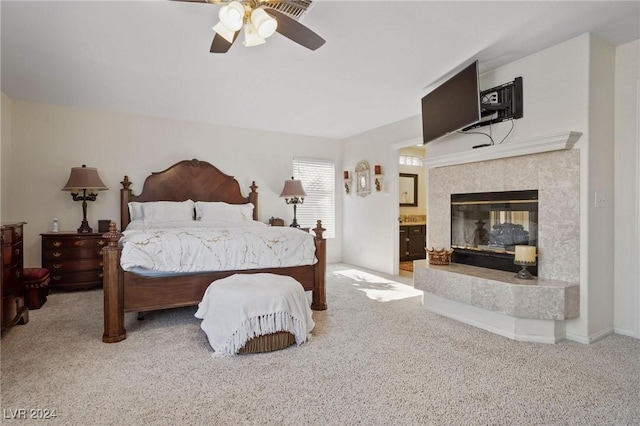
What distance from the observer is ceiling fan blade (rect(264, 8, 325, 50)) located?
2.14m

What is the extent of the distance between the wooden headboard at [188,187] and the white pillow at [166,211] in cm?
24

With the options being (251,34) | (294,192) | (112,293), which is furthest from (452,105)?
(112,293)

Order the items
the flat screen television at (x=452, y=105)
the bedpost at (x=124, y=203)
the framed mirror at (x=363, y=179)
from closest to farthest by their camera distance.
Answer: the flat screen television at (x=452, y=105)
the bedpost at (x=124, y=203)
the framed mirror at (x=363, y=179)

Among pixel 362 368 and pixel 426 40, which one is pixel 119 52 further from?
pixel 362 368

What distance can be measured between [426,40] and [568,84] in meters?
1.26

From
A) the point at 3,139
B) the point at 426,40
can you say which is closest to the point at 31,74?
the point at 3,139

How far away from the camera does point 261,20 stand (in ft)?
6.58

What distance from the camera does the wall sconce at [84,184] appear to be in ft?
14.4

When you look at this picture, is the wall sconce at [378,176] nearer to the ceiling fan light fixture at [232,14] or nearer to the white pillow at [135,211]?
the white pillow at [135,211]

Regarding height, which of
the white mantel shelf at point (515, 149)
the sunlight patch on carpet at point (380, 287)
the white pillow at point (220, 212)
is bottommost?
the sunlight patch on carpet at point (380, 287)

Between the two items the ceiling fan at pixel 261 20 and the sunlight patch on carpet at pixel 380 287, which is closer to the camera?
the ceiling fan at pixel 261 20

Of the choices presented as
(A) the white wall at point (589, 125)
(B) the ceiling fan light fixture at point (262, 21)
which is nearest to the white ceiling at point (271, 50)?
(A) the white wall at point (589, 125)

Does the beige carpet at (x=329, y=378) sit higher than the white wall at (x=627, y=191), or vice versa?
the white wall at (x=627, y=191)

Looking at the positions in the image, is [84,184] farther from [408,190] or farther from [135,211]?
[408,190]
